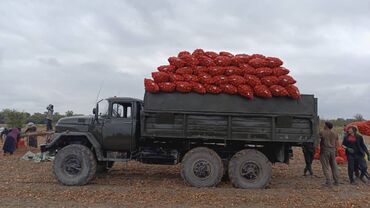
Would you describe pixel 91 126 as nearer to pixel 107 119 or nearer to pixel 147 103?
pixel 107 119

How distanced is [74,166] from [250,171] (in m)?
4.65

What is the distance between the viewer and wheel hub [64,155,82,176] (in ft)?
38.9

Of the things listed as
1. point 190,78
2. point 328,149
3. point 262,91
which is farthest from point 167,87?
point 328,149

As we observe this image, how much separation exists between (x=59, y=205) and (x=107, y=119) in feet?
11.3

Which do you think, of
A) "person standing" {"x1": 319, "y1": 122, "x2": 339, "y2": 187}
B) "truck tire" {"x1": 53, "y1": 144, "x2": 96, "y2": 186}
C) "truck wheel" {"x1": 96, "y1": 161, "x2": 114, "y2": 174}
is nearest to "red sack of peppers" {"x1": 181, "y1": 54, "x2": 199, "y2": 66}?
"truck tire" {"x1": 53, "y1": 144, "x2": 96, "y2": 186}

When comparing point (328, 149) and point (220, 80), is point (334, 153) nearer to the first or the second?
point (328, 149)

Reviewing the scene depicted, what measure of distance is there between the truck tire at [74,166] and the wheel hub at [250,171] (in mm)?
3965

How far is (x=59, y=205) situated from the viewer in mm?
9227

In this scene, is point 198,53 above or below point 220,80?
above

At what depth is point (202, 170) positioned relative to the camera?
11703mm

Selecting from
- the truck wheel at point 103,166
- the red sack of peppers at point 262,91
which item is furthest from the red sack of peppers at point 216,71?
the truck wheel at point 103,166

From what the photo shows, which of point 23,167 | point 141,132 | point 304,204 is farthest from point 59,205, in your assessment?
point 23,167

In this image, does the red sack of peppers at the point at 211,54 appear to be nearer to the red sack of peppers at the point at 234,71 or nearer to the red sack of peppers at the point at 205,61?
the red sack of peppers at the point at 205,61

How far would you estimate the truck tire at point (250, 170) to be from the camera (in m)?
11.7
